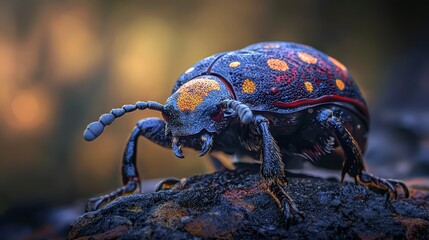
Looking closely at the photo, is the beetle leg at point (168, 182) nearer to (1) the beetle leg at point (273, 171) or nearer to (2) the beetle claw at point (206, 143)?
(2) the beetle claw at point (206, 143)

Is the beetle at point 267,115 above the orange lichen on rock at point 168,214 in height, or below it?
above

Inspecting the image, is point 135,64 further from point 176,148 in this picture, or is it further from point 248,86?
point 176,148

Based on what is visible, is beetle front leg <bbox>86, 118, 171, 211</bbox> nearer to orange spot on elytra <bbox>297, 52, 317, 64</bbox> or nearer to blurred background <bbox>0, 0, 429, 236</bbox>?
orange spot on elytra <bbox>297, 52, 317, 64</bbox>

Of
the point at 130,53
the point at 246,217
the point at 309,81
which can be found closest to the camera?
the point at 246,217

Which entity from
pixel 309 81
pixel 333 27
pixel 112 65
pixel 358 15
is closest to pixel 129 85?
pixel 112 65

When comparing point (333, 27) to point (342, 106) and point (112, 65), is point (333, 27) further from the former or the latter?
point (342, 106)

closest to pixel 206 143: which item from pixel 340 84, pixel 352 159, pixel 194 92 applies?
pixel 194 92

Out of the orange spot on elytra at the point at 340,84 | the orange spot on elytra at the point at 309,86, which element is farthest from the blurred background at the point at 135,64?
the orange spot on elytra at the point at 309,86

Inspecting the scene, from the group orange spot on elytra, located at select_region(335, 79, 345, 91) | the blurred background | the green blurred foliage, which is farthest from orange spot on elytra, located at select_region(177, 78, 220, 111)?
the green blurred foliage
